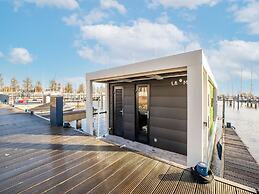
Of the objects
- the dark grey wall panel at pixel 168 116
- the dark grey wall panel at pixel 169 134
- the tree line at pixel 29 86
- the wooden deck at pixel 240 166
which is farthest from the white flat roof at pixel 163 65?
the tree line at pixel 29 86

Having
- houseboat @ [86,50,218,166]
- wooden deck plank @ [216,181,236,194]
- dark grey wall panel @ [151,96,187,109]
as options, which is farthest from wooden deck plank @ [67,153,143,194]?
dark grey wall panel @ [151,96,187,109]

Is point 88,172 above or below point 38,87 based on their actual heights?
below

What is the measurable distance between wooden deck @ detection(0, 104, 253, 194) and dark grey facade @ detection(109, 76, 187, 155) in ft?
6.43

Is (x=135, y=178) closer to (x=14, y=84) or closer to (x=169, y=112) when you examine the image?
(x=169, y=112)

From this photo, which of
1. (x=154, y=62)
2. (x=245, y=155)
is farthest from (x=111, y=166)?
(x=245, y=155)

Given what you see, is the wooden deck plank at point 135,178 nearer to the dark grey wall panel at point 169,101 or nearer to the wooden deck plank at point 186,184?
the wooden deck plank at point 186,184

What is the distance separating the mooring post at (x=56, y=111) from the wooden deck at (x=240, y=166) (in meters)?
5.11

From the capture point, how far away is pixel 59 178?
197cm

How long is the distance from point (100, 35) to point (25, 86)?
34417 millimetres

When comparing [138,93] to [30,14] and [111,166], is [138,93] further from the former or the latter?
[30,14]

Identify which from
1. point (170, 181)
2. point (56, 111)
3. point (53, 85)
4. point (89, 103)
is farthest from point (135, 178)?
point (53, 85)

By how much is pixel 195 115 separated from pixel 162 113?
2.18 metres

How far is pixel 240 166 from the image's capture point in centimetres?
444

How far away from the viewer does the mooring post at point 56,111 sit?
5.20m
